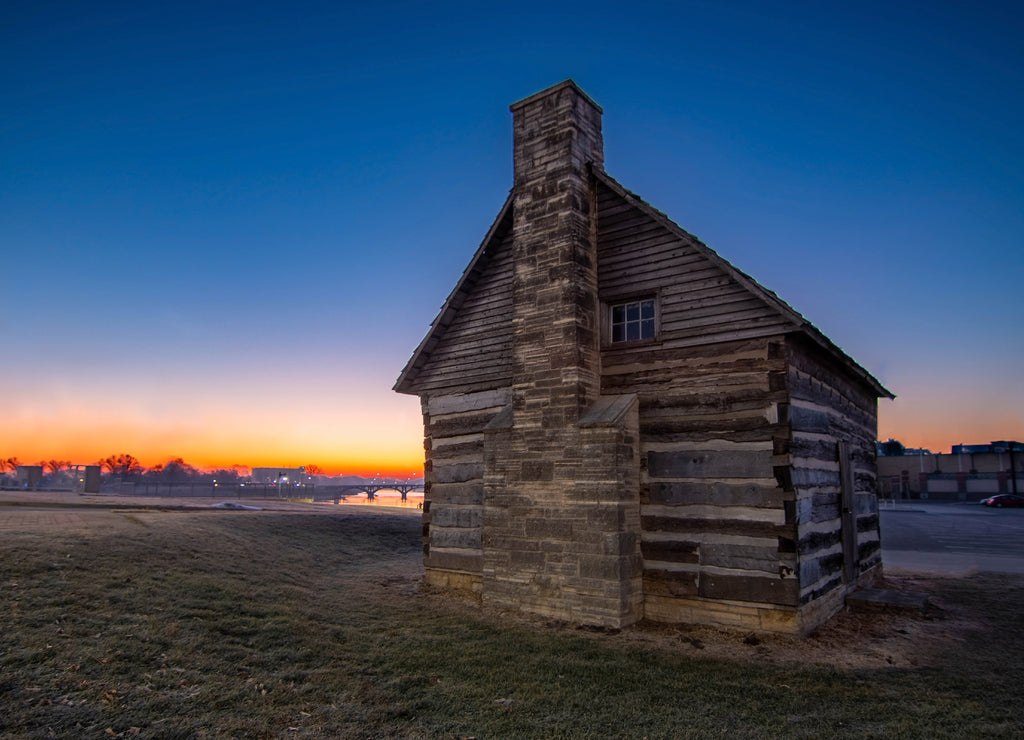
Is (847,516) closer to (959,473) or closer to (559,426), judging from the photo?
(559,426)

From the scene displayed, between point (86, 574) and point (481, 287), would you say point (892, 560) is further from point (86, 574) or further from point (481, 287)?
point (86, 574)

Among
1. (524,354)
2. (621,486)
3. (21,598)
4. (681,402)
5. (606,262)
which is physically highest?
→ (606,262)

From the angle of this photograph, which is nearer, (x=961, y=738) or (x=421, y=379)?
(x=961, y=738)

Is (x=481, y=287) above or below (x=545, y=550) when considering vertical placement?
above

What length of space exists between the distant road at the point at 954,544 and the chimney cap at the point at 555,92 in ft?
48.0

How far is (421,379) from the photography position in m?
14.5

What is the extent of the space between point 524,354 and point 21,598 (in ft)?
26.6

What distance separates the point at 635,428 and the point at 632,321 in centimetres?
204

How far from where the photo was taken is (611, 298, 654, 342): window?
11281 mm

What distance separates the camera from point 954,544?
24.0 meters

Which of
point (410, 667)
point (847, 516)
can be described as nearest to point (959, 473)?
point (847, 516)

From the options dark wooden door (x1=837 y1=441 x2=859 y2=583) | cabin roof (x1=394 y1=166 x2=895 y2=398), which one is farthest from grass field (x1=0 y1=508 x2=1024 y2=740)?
cabin roof (x1=394 y1=166 x2=895 y2=398)

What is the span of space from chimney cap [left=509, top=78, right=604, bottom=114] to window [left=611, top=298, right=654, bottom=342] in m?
4.06

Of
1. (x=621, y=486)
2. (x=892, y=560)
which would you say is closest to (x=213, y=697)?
(x=621, y=486)
